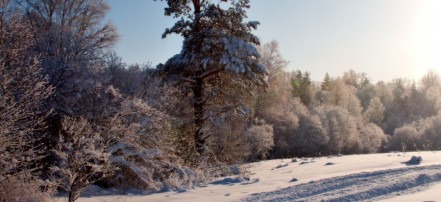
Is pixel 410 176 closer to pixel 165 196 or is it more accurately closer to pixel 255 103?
pixel 165 196

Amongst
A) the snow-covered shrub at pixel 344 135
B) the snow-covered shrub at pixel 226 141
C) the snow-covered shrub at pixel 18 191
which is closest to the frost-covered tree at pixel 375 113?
the snow-covered shrub at pixel 344 135

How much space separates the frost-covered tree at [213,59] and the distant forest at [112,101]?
42 millimetres

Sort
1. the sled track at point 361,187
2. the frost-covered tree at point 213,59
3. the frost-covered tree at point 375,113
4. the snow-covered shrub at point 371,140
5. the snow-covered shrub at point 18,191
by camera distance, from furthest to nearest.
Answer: the frost-covered tree at point 375,113 < the snow-covered shrub at point 371,140 < the frost-covered tree at point 213,59 < the snow-covered shrub at point 18,191 < the sled track at point 361,187

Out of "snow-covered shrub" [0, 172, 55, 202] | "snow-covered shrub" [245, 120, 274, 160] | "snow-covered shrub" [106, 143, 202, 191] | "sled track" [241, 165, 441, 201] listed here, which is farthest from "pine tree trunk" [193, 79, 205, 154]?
"snow-covered shrub" [245, 120, 274, 160]

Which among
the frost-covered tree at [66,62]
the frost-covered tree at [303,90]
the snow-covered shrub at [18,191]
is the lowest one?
the snow-covered shrub at [18,191]

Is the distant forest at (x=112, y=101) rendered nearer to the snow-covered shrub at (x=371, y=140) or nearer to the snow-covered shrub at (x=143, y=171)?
the snow-covered shrub at (x=143, y=171)

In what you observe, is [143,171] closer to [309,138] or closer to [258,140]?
[258,140]

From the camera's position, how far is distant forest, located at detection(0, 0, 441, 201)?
22.9 feet

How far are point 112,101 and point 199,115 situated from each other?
16.0 ft

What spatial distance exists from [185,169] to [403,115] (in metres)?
57.0

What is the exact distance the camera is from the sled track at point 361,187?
6273mm

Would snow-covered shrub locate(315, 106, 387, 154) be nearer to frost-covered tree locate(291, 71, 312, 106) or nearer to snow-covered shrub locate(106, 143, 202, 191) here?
frost-covered tree locate(291, 71, 312, 106)

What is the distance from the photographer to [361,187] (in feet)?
22.3

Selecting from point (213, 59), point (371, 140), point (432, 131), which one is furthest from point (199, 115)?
point (432, 131)
